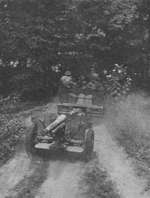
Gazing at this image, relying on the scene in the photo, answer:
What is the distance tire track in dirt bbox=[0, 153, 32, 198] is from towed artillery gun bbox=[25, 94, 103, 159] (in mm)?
400

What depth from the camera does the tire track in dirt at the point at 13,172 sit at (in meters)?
10.2

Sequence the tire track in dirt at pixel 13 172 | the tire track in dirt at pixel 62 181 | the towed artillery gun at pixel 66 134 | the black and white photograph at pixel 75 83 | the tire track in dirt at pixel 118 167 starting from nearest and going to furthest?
the tire track in dirt at pixel 62 181 < the tire track in dirt at pixel 118 167 < the tire track in dirt at pixel 13 172 < the towed artillery gun at pixel 66 134 < the black and white photograph at pixel 75 83

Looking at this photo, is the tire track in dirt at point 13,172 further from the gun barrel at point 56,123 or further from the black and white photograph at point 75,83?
the gun barrel at point 56,123

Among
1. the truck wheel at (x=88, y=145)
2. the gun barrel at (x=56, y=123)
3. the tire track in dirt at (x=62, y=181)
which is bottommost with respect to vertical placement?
the tire track in dirt at (x=62, y=181)

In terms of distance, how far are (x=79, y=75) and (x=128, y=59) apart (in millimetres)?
2459

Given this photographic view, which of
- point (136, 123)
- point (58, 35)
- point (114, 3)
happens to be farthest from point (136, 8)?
point (136, 123)

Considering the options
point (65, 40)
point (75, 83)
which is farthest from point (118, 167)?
point (65, 40)

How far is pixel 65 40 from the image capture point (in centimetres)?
1861

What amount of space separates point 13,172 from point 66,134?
2074 mm

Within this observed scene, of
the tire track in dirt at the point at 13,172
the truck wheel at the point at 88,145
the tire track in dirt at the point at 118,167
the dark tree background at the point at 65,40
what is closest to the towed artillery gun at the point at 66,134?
the truck wheel at the point at 88,145

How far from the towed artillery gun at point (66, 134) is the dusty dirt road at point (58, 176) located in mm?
414

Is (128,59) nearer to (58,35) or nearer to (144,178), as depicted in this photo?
(58,35)

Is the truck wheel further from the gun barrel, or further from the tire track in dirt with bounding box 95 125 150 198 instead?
the gun barrel

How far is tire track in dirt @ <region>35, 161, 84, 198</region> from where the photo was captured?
989 centimetres
